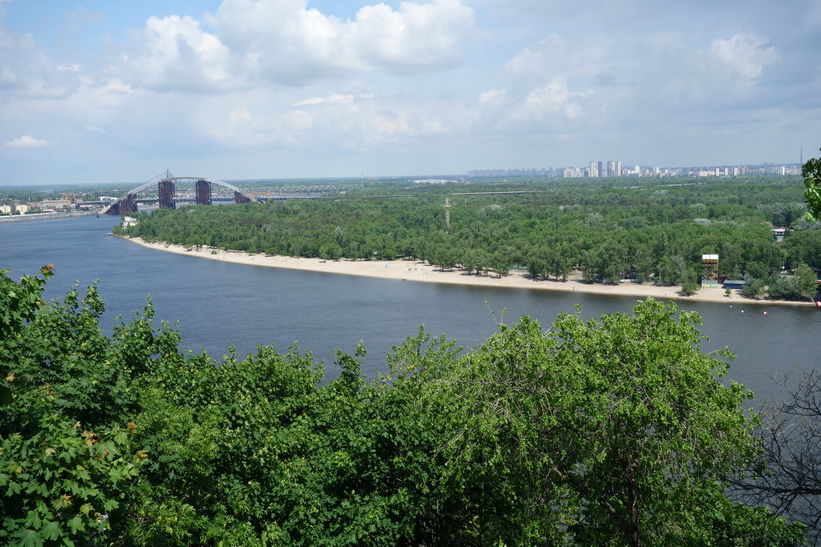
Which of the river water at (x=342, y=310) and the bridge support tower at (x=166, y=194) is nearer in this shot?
the river water at (x=342, y=310)

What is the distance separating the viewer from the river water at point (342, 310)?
17391 millimetres

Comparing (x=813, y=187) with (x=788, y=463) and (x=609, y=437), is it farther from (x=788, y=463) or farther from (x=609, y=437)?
(x=788, y=463)

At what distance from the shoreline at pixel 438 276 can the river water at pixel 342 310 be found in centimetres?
95

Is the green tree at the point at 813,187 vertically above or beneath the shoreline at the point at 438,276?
above

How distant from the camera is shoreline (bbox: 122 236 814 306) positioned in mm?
26250

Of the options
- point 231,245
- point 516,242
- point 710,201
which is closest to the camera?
point 516,242

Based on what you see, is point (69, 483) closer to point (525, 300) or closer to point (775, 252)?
point (525, 300)

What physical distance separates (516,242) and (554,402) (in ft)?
100

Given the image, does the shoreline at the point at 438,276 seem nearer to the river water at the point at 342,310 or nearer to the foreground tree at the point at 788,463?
the river water at the point at 342,310

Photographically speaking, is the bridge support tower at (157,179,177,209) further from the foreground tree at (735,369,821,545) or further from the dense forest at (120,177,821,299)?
the foreground tree at (735,369,821,545)

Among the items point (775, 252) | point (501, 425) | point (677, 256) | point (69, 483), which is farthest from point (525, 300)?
point (69, 483)

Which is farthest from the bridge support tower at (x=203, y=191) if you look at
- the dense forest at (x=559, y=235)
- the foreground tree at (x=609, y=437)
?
the foreground tree at (x=609, y=437)

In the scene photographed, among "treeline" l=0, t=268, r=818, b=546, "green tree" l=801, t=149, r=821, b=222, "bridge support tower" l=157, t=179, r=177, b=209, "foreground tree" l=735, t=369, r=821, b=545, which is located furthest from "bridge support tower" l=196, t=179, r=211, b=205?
"green tree" l=801, t=149, r=821, b=222

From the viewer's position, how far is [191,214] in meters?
55.4
